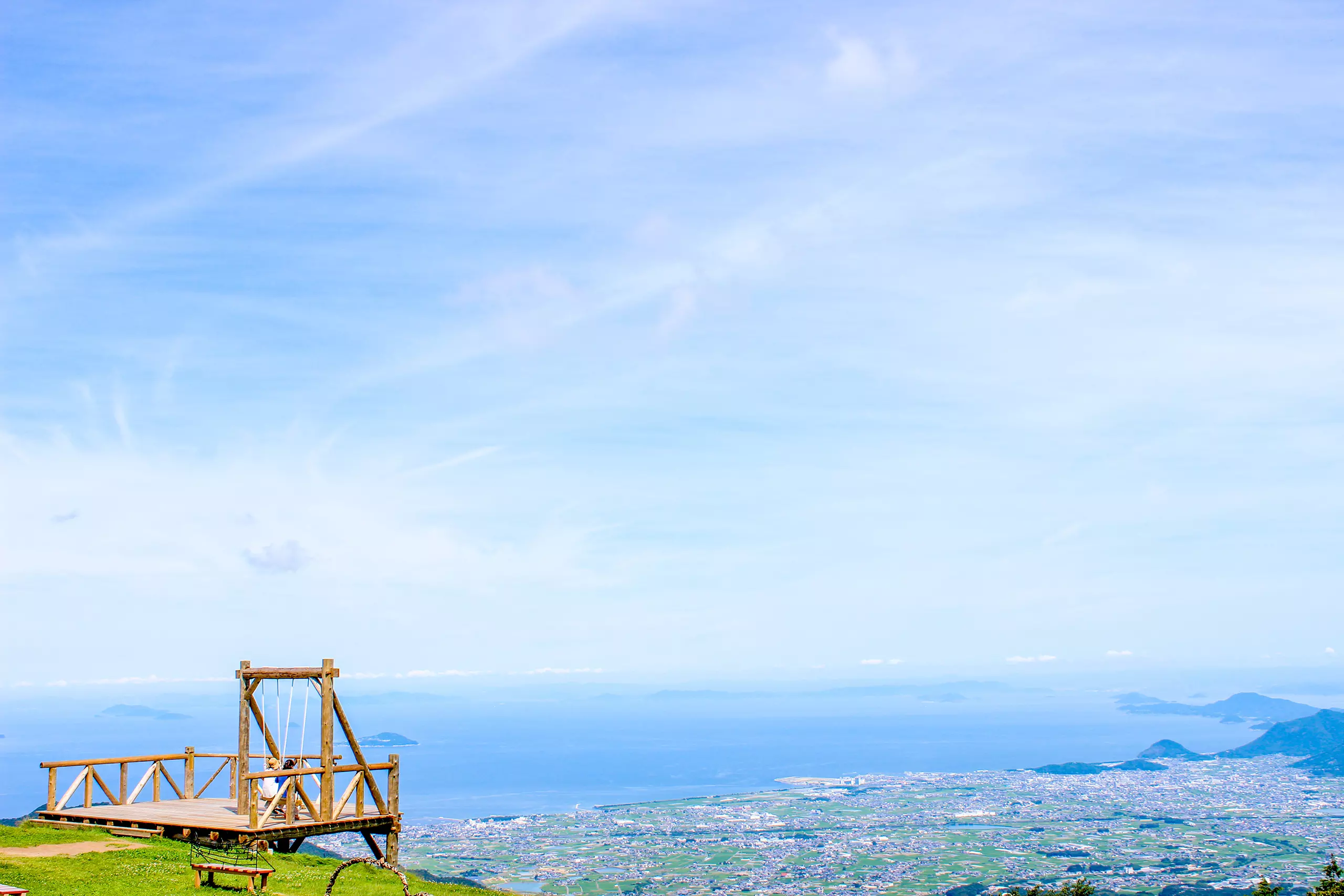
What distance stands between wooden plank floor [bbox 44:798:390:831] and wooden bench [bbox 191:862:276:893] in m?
2.02

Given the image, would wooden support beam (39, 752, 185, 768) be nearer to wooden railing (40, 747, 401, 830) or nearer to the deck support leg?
wooden railing (40, 747, 401, 830)

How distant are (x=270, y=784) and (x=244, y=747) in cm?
137

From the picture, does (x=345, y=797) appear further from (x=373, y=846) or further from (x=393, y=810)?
(x=373, y=846)

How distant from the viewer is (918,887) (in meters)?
118

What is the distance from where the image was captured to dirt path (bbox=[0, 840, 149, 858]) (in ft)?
64.8

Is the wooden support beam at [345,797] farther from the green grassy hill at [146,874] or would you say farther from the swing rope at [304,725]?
the swing rope at [304,725]

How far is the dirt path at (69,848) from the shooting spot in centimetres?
1975

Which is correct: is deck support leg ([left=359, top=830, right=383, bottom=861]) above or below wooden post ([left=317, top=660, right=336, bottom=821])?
below

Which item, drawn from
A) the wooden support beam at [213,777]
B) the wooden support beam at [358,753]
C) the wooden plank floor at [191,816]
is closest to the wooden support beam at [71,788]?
the wooden plank floor at [191,816]

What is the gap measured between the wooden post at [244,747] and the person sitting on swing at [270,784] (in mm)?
302

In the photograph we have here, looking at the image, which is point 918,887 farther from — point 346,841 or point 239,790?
point 239,790

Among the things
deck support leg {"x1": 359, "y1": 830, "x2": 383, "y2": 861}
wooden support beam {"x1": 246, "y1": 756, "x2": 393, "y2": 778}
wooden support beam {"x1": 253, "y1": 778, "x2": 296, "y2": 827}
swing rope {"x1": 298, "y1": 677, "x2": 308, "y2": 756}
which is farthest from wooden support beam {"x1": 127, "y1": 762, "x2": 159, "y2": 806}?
deck support leg {"x1": 359, "y1": 830, "x2": 383, "y2": 861}

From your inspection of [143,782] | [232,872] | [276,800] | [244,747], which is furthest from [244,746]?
[143,782]

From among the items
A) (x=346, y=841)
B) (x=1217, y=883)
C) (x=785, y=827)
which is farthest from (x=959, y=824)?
(x=346, y=841)
